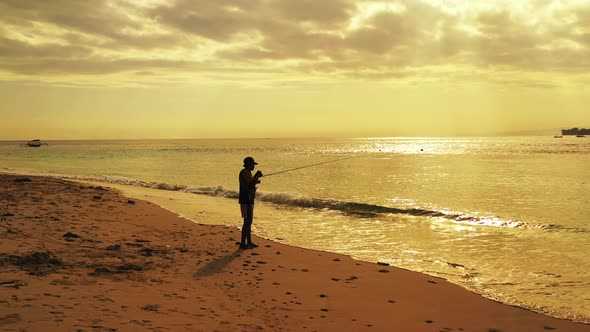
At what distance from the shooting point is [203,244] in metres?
11.0

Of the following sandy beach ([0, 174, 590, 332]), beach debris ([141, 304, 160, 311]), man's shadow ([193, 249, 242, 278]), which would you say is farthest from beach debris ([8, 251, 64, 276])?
man's shadow ([193, 249, 242, 278])

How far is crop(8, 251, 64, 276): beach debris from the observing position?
684 cm

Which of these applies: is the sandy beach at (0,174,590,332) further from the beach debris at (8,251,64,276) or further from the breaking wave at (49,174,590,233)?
the breaking wave at (49,174,590,233)

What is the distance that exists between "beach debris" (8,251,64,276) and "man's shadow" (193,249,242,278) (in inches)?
91.8

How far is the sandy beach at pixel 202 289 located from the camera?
557 cm

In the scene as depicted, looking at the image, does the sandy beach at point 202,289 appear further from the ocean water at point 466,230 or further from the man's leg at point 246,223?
the ocean water at point 466,230

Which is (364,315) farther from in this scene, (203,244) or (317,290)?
(203,244)

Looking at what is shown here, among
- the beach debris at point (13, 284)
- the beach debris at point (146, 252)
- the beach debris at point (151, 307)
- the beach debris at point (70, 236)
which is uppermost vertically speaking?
the beach debris at point (13, 284)

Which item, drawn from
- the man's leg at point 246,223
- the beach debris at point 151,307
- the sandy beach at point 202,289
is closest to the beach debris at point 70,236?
the sandy beach at point 202,289

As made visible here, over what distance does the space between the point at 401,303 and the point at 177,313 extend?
365 centimetres

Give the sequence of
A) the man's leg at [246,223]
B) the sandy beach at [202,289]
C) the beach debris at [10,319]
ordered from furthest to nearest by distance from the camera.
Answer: the man's leg at [246,223], the sandy beach at [202,289], the beach debris at [10,319]

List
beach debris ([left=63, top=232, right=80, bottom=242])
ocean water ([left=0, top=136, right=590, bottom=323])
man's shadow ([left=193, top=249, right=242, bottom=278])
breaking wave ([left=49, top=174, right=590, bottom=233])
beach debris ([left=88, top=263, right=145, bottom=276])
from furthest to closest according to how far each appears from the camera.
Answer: breaking wave ([left=49, top=174, right=590, bottom=233])
beach debris ([left=63, top=232, right=80, bottom=242])
ocean water ([left=0, top=136, right=590, bottom=323])
man's shadow ([left=193, top=249, right=242, bottom=278])
beach debris ([left=88, top=263, right=145, bottom=276])

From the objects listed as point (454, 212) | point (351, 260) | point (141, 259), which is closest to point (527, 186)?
point (454, 212)

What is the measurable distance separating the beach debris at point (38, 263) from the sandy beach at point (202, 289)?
0.02 metres
